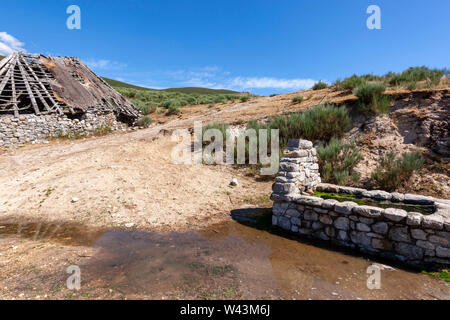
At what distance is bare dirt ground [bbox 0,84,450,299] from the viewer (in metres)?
3.13

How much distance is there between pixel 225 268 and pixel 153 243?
164cm

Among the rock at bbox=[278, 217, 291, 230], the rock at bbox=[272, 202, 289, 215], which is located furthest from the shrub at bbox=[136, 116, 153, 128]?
the rock at bbox=[278, 217, 291, 230]

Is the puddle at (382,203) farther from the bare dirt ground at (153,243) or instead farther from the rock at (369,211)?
the bare dirt ground at (153,243)

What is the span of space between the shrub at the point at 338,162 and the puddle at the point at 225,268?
3366 millimetres

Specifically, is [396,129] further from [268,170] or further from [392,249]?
[392,249]

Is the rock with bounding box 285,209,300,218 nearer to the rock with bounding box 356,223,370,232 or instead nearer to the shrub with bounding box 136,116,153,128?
the rock with bounding box 356,223,370,232

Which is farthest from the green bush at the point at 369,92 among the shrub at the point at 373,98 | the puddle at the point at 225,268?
the puddle at the point at 225,268

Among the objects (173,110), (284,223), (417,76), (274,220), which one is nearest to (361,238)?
(284,223)

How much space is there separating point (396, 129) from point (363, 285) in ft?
24.6

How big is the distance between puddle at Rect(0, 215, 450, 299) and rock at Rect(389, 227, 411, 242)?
0.49 meters

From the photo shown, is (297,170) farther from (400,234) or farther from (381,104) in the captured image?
(381,104)

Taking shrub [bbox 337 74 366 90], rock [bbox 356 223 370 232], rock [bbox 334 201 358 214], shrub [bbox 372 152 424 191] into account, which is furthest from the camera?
shrub [bbox 337 74 366 90]
